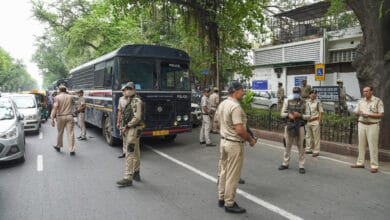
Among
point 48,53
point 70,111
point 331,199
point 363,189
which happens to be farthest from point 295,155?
point 48,53

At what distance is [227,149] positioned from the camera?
436cm

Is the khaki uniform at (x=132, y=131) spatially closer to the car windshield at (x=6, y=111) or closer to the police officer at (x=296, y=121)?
the police officer at (x=296, y=121)

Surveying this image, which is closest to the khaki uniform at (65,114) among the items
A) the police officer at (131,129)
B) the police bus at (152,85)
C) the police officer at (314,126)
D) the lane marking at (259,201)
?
the police bus at (152,85)

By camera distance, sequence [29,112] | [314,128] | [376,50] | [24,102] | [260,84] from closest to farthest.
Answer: [376,50] < [314,128] < [29,112] < [24,102] < [260,84]

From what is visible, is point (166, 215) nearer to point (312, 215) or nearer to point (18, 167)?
point (312, 215)

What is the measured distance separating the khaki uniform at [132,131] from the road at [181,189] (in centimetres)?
40

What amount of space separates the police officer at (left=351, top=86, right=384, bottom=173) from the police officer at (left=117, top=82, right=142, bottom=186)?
16.3 feet

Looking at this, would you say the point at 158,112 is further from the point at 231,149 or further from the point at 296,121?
the point at 231,149

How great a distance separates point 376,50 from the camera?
8086 millimetres

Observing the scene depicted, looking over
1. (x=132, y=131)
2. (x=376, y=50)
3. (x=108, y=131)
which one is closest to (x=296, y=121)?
(x=132, y=131)

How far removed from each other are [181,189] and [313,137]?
4800 millimetres

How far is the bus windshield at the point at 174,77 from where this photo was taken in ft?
30.0

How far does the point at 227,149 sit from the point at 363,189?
2.90 m

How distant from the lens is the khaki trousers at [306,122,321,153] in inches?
328
